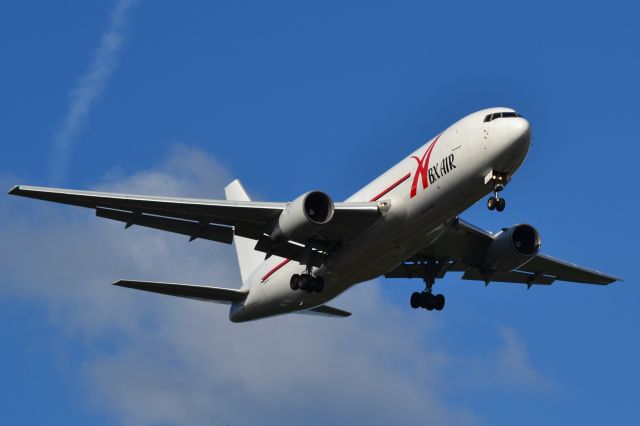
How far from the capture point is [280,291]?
38344 mm

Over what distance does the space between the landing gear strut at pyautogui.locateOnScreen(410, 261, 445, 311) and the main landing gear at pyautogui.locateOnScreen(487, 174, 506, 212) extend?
774 centimetres

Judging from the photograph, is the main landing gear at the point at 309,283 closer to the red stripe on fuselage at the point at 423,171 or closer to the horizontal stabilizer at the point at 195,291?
the horizontal stabilizer at the point at 195,291

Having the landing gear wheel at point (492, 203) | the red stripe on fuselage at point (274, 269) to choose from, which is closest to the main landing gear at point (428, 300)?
the red stripe on fuselage at point (274, 269)

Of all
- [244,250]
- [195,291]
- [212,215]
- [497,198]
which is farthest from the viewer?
[244,250]

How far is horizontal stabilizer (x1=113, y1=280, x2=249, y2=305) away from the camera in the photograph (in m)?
37.3

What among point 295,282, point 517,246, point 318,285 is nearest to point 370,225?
point 318,285

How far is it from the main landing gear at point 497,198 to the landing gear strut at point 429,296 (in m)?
7.74

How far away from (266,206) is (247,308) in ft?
19.5

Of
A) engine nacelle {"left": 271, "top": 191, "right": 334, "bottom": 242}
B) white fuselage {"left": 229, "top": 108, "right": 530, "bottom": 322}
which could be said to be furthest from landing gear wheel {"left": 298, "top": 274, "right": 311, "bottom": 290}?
engine nacelle {"left": 271, "top": 191, "right": 334, "bottom": 242}

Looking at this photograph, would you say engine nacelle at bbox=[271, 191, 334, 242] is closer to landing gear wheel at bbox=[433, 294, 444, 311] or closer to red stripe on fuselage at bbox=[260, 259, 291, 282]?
red stripe on fuselage at bbox=[260, 259, 291, 282]

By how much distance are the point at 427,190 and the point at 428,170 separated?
64cm

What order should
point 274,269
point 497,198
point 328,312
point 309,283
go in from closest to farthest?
point 497,198
point 309,283
point 274,269
point 328,312

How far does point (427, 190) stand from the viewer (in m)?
33.1

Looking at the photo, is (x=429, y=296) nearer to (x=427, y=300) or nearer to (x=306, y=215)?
(x=427, y=300)
